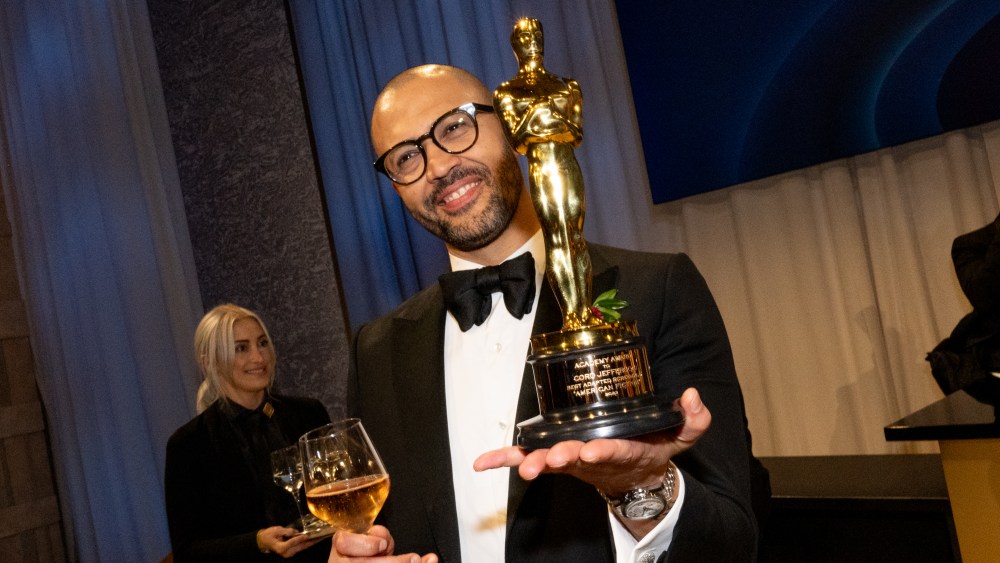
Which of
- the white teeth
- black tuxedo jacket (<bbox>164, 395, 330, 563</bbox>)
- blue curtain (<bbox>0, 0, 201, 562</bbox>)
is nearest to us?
the white teeth

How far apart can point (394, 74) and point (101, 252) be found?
2121 millimetres

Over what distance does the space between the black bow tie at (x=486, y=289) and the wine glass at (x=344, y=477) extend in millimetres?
348

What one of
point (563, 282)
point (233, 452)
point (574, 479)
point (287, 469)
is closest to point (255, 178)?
point (233, 452)

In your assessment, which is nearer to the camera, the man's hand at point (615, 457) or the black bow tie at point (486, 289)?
the man's hand at point (615, 457)

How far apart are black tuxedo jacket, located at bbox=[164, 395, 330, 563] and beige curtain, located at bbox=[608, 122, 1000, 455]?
6.05 ft

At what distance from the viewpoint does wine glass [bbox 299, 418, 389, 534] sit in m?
1.59

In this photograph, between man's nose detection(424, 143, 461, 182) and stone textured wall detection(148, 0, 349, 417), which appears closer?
man's nose detection(424, 143, 461, 182)

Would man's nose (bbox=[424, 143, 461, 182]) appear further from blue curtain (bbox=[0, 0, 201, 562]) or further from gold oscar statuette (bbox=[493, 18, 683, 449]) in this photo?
blue curtain (bbox=[0, 0, 201, 562])

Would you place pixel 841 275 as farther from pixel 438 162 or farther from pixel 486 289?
pixel 438 162

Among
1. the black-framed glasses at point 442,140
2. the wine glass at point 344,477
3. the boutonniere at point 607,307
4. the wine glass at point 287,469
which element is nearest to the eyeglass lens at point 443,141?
the black-framed glasses at point 442,140

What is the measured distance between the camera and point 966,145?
3244 mm

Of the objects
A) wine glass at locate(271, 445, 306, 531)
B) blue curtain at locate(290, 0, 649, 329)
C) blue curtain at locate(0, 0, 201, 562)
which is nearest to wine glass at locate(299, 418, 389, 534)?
wine glass at locate(271, 445, 306, 531)

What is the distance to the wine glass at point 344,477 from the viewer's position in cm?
159

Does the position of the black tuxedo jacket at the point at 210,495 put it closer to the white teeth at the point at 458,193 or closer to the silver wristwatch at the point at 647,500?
the white teeth at the point at 458,193
